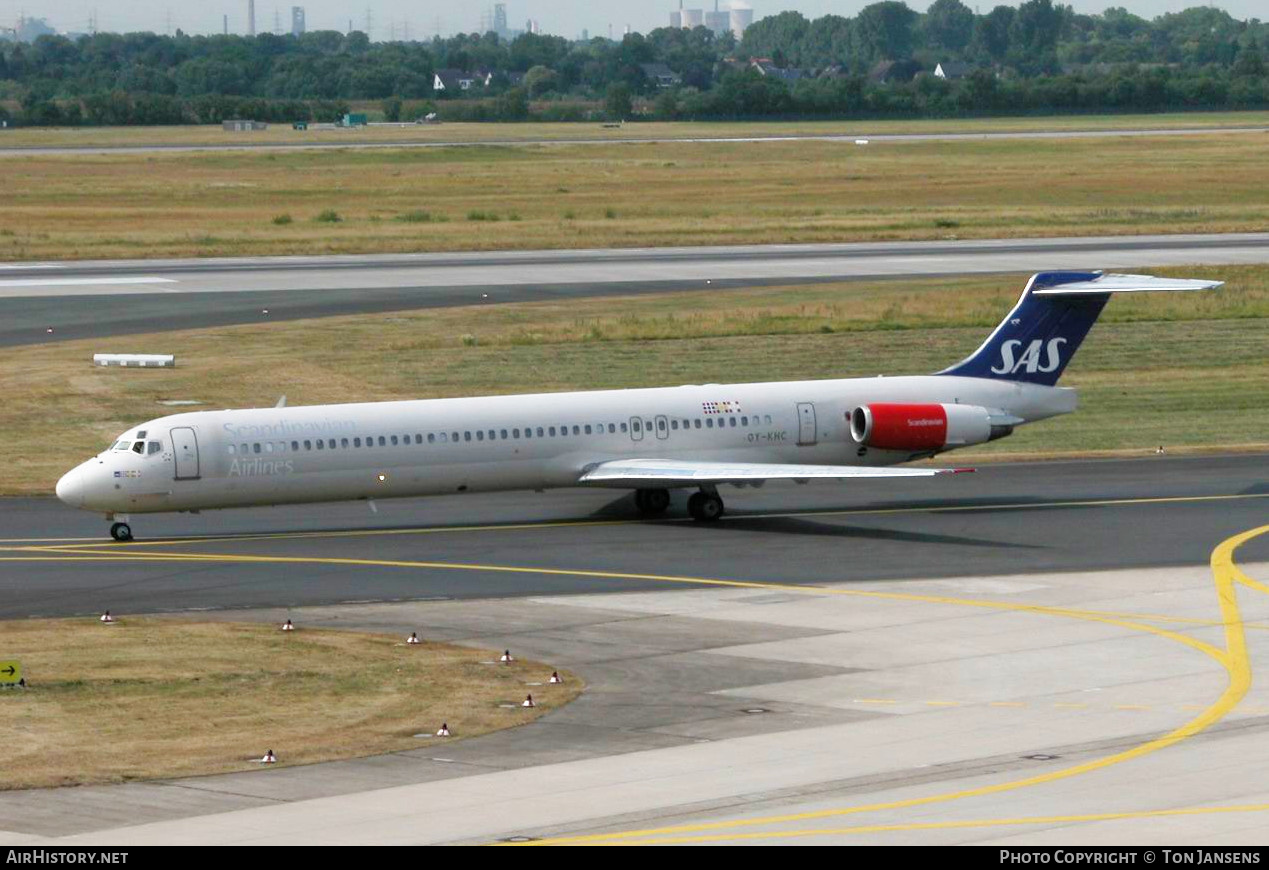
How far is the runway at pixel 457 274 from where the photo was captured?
7825 cm

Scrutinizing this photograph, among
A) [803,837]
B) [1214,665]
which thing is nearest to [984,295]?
[1214,665]

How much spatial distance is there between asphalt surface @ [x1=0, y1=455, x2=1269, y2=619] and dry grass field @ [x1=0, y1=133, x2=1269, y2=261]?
55120mm

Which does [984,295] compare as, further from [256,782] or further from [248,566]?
[256,782]

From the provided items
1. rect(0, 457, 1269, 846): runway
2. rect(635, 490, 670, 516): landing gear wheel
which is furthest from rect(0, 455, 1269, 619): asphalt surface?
rect(635, 490, 670, 516): landing gear wheel

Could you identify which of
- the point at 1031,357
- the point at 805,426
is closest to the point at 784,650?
the point at 805,426

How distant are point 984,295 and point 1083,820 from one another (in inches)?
2374

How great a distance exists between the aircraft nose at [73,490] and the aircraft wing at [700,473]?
10.9 m

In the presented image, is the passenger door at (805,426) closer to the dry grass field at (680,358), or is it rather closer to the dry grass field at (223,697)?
the dry grass field at (680,358)

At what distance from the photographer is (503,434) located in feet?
→ 145

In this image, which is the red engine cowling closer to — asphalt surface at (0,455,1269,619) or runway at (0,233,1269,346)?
asphalt surface at (0,455,1269,619)

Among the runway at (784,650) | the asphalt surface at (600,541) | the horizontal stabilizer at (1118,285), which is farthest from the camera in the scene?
the horizontal stabilizer at (1118,285)

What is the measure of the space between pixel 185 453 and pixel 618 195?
9344cm

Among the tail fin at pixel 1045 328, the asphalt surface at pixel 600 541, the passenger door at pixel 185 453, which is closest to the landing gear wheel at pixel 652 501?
the asphalt surface at pixel 600 541

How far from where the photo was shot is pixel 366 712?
28.7 m
